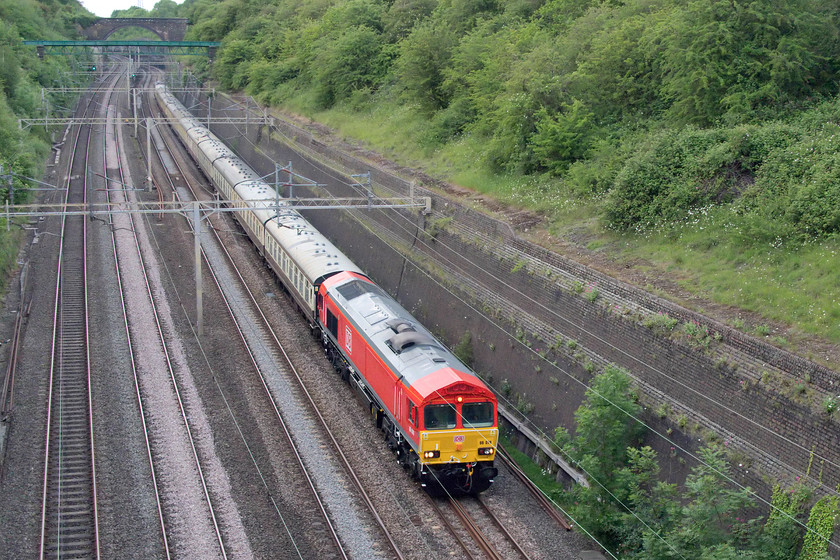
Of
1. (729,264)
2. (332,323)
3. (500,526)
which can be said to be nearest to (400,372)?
(500,526)

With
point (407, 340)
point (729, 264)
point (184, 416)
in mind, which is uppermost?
point (729, 264)

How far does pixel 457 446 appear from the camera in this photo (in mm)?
16500

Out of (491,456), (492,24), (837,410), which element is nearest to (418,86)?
(492,24)

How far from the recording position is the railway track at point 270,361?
15538mm

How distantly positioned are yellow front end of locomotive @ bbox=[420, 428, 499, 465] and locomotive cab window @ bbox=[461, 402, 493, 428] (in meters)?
0.14

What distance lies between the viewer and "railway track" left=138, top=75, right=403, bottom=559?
1554 centimetres

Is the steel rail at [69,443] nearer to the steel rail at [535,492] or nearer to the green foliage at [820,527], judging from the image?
the steel rail at [535,492]

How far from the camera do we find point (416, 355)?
58.3ft

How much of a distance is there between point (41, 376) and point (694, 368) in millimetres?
17865

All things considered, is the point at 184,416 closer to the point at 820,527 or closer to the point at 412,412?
the point at 412,412

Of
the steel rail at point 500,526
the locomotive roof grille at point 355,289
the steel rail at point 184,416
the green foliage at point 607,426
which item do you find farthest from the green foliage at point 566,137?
the steel rail at point 184,416

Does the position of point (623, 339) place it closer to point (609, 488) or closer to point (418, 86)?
point (609, 488)

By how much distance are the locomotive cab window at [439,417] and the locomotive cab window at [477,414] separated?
0.32 metres

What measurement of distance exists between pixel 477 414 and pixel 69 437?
1030 centimetres
